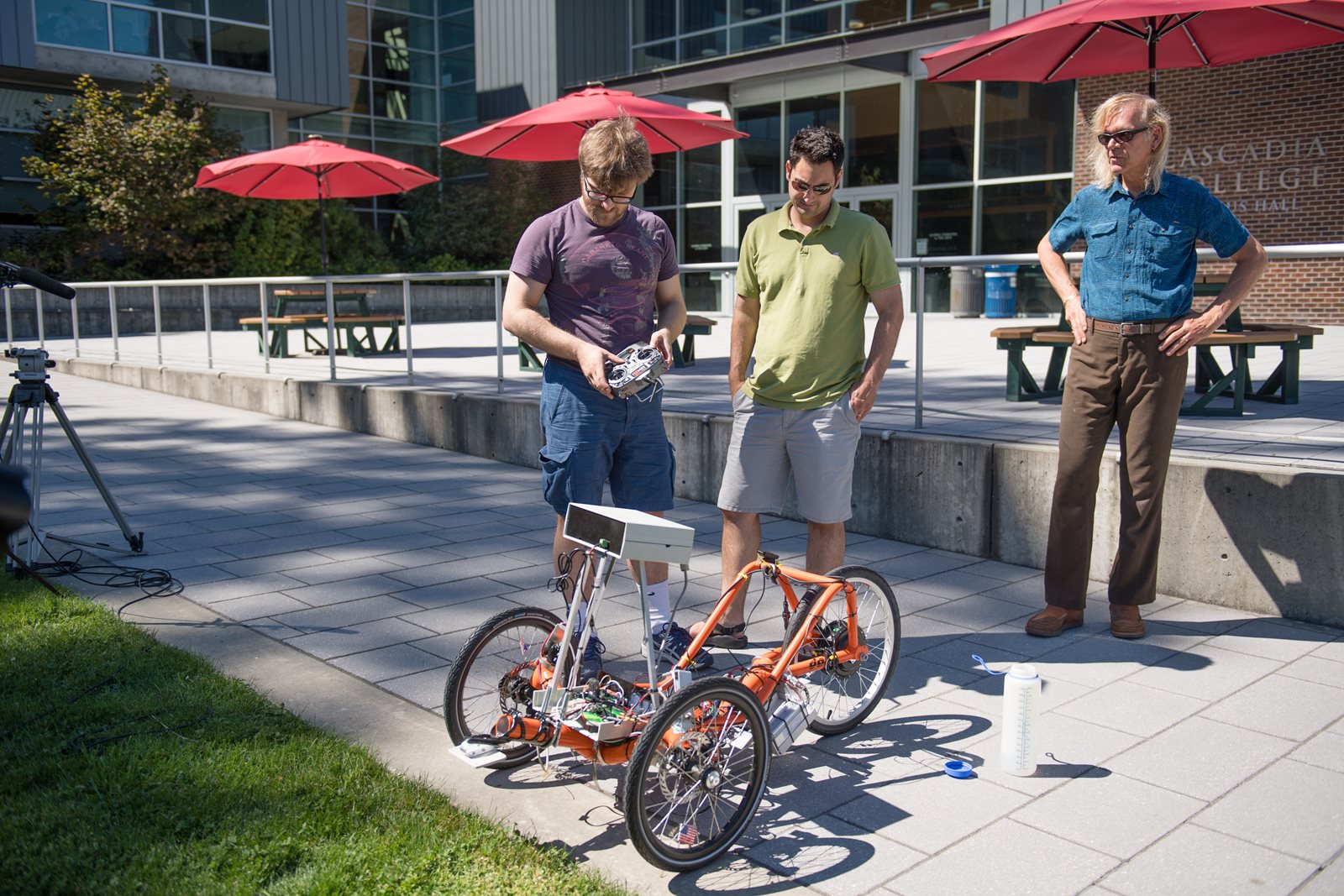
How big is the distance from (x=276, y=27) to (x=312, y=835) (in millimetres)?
27289

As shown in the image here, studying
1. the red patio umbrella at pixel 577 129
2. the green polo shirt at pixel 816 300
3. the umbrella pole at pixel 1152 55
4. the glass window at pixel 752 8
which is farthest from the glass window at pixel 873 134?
the green polo shirt at pixel 816 300

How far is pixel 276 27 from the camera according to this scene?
26.7 m

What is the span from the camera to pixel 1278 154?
16.5 metres

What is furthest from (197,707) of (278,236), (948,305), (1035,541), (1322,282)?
(278,236)

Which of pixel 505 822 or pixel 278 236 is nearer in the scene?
pixel 505 822

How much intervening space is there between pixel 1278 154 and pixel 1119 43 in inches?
442

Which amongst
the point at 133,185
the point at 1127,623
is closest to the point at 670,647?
the point at 1127,623

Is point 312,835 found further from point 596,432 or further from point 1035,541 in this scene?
point 1035,541

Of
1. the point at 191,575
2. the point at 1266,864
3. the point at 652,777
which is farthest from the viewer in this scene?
the point at 191,575

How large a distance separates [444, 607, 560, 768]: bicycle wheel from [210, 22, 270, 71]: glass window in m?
26.0

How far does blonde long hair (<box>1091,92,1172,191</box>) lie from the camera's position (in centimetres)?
426

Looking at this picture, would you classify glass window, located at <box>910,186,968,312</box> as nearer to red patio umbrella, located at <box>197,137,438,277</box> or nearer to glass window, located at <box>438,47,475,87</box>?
red patio umbrella, located at <box>197,137,438,277</box>

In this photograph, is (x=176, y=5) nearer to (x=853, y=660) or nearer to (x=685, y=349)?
(x=685, y=349)

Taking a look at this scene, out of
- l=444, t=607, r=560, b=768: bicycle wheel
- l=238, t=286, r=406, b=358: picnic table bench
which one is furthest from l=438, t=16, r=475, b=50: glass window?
l=444, t=607, r=560, b=768: bicycle wheel
